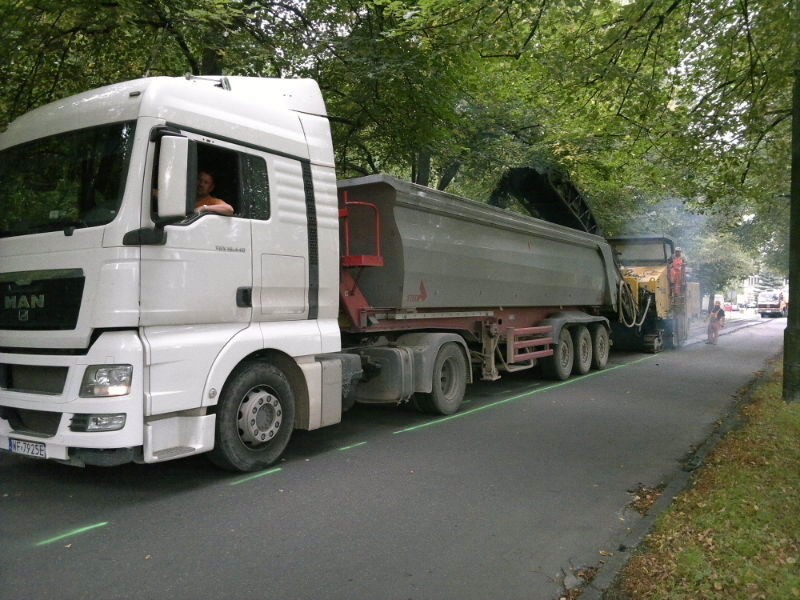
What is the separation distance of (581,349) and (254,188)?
890 cm

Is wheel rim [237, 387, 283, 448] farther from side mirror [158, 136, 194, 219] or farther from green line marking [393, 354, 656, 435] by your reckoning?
green line marking [393, 354, 656, 435]

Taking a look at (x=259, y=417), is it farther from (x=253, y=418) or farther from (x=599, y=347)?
(x=599, y=347)

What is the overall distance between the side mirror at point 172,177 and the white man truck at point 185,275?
0.01m

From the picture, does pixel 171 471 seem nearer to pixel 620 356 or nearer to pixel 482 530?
pixel 482 530

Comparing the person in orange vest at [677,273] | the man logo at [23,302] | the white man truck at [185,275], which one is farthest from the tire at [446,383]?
the person in orange vest at [677,273]

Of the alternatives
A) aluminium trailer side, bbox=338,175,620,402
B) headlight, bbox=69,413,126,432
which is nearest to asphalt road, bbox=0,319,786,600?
headlight, bbox=69,413,126,432

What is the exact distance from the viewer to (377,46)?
944cm

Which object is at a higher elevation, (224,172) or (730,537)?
(224,172)

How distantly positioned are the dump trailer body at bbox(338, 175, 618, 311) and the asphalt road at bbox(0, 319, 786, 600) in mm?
1773

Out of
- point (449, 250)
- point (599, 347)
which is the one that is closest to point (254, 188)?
point (449, 250)

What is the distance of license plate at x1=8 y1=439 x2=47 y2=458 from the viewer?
452 cm

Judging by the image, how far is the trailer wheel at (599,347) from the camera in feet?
43.4

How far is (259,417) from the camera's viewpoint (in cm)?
529

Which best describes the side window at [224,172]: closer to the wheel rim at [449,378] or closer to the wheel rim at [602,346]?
the wheel rim at [449,378]
